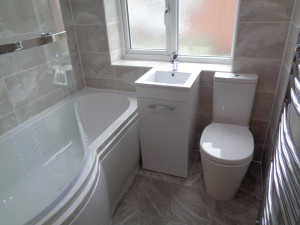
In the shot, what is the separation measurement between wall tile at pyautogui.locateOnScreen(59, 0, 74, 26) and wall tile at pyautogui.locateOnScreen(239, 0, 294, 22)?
150cm

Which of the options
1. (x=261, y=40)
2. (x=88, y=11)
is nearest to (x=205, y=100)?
(x=261, y=40)

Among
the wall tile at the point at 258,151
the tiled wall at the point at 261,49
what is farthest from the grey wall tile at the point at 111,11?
the wall tile at the point at 258,151

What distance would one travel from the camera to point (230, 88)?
185cm

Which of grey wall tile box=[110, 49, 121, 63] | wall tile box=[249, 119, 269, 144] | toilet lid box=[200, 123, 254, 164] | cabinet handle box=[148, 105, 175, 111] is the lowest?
wall tile box=[249, 119, 269, 144]

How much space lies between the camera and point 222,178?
167 centimetres

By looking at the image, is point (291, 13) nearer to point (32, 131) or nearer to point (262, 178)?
point (262, 178)

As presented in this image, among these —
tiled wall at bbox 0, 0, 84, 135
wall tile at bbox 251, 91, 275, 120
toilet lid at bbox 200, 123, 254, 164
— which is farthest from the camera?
wall tile at bbox 251, 91, 275, 120

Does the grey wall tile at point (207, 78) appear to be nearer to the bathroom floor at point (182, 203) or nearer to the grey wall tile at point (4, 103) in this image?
the bathroom floor at point (182, 203)

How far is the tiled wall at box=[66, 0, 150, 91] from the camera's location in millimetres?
2176

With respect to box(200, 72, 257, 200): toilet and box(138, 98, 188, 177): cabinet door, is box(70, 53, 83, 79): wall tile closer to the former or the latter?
box(138, 98, 188, 177): cabinet door

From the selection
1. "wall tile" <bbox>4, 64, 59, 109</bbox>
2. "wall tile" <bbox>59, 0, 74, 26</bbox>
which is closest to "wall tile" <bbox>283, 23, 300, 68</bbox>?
"wall tile" <bbox>4, 64, 59, 109</bbox>

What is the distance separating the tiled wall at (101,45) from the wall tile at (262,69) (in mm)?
823

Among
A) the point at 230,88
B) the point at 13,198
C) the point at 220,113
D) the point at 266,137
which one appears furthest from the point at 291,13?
the point at 13,198

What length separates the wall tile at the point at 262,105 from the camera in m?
1.91
